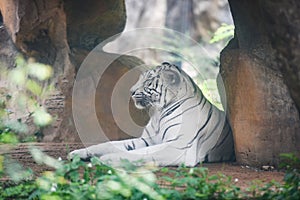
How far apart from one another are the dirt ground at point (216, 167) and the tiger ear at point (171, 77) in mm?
762

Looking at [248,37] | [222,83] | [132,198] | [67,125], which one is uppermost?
[248,37]

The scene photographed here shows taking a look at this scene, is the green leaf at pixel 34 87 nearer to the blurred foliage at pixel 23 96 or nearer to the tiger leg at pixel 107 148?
the blurred foliage at pixel 23 96

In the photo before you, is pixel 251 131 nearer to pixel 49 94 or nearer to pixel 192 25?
pixel 49 94

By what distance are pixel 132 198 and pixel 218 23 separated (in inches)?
362

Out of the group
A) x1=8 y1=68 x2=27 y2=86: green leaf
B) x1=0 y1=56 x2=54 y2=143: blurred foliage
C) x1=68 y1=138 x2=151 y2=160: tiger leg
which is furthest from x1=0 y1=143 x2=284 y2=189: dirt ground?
x1=8 y1=68 x2=27 y2=86: green leaf

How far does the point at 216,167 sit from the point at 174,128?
476 mm

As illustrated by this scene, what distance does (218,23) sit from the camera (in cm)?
1179

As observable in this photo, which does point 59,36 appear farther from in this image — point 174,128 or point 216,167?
point 216,167

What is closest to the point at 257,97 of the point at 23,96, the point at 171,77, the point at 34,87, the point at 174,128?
the point at 174,128

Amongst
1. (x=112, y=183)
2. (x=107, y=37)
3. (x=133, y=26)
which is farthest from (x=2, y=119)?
(x=133, y=26)

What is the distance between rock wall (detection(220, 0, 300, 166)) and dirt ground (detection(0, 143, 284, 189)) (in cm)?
17

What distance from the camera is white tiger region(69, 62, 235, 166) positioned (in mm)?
4617

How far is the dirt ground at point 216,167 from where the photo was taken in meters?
3.99

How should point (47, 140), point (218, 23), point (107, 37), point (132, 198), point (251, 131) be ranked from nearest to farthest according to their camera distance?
point (132, 198)
point (251, 131)
point (47, 140)
point (107, 37)
point (218, 23)
